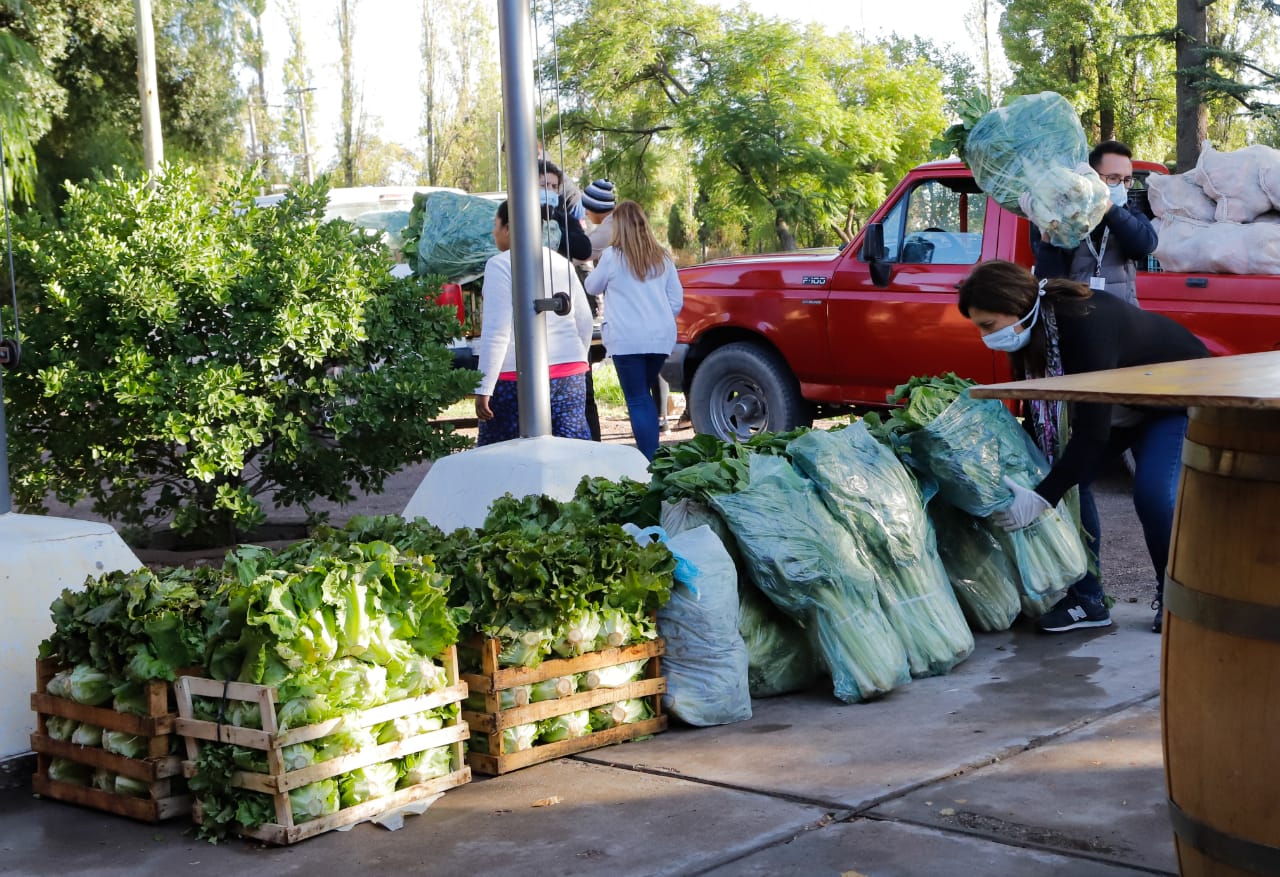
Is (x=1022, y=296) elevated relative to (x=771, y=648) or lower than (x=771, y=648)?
elevated

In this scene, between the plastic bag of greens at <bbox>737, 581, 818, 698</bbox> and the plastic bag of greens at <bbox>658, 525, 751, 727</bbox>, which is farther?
the plastic bag of greens at <bbox>737, 581, 818, 698</bbox>

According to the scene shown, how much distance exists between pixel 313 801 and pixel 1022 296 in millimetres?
2932

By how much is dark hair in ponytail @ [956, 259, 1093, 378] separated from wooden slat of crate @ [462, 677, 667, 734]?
5.83 feet

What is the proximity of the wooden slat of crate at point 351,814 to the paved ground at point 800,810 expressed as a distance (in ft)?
0.10

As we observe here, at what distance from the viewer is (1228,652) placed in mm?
2836

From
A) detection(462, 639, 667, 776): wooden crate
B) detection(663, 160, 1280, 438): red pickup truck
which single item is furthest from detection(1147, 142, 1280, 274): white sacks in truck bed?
detection(462, 639, 667, 776): wooden crate

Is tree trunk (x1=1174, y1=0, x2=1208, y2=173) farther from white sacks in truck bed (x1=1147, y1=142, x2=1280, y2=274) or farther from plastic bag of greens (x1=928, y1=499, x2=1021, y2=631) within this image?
plastic bag of greens (x1=928, y1=499, x2=1021, y2=631)

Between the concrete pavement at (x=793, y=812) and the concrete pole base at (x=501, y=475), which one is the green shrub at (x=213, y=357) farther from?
the concrete pavement at (x=793, y=812)

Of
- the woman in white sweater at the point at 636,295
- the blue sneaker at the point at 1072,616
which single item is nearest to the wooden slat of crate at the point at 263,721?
the blue sneaker at the point at 1072,616

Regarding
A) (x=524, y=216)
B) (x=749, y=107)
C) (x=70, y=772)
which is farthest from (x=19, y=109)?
(x=749, y=107)

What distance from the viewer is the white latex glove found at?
509cm

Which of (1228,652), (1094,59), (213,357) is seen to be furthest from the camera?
(1094,59)

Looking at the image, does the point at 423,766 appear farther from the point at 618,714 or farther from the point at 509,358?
the point at 509,358

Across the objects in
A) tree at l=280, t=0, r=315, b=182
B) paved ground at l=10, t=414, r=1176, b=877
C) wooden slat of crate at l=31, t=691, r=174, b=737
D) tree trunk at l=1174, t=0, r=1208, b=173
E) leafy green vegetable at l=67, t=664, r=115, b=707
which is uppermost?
tree at l=280, t=0, r=315, b=182
